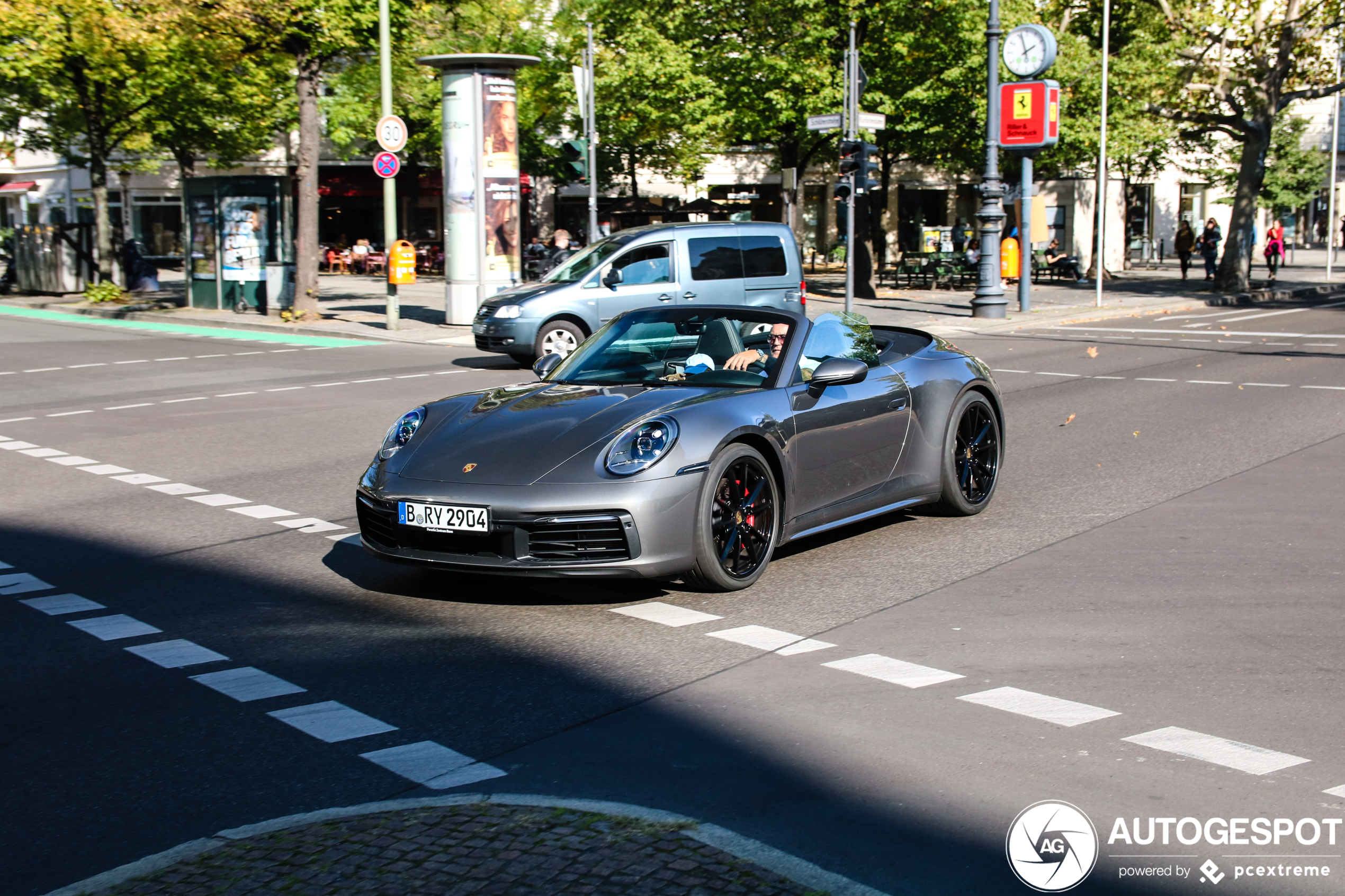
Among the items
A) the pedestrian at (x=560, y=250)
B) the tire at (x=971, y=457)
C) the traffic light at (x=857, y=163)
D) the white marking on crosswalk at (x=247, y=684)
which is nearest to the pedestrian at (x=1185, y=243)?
the traffic light at (x=857, y=163)

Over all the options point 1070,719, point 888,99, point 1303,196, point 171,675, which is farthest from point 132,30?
point 1303,196

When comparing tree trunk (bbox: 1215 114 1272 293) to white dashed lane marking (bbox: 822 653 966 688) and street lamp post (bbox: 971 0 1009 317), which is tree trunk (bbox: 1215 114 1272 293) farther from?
white dashed lane marking (bbox: 822 653 966 688)

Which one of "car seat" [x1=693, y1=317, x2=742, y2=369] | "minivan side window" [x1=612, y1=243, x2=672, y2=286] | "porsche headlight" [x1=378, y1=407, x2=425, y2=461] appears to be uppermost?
"minivan side window" [x1=612, y1=243, x2=672, y2=286]


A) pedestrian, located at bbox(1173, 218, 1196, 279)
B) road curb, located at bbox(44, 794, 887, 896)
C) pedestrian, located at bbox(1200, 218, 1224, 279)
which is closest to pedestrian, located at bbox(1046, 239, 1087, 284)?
pedestrian, located at bbox(1173, 218, 1196, 279)

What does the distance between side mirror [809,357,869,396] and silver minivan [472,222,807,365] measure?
1115 cm

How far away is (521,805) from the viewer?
13.0 feet

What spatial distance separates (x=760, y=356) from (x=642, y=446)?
4.14 ft

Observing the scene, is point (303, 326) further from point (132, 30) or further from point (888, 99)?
point (888, 99)

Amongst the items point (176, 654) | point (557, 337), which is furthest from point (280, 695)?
point (557, 337)

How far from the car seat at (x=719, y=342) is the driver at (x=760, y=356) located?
40 millimetres

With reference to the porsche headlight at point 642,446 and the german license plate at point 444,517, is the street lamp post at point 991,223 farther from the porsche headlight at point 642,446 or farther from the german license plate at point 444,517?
the german license plate at point 444,517

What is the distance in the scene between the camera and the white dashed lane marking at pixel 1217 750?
433 cm

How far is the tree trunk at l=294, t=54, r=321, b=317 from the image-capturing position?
25.0 m

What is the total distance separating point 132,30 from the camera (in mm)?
28266
